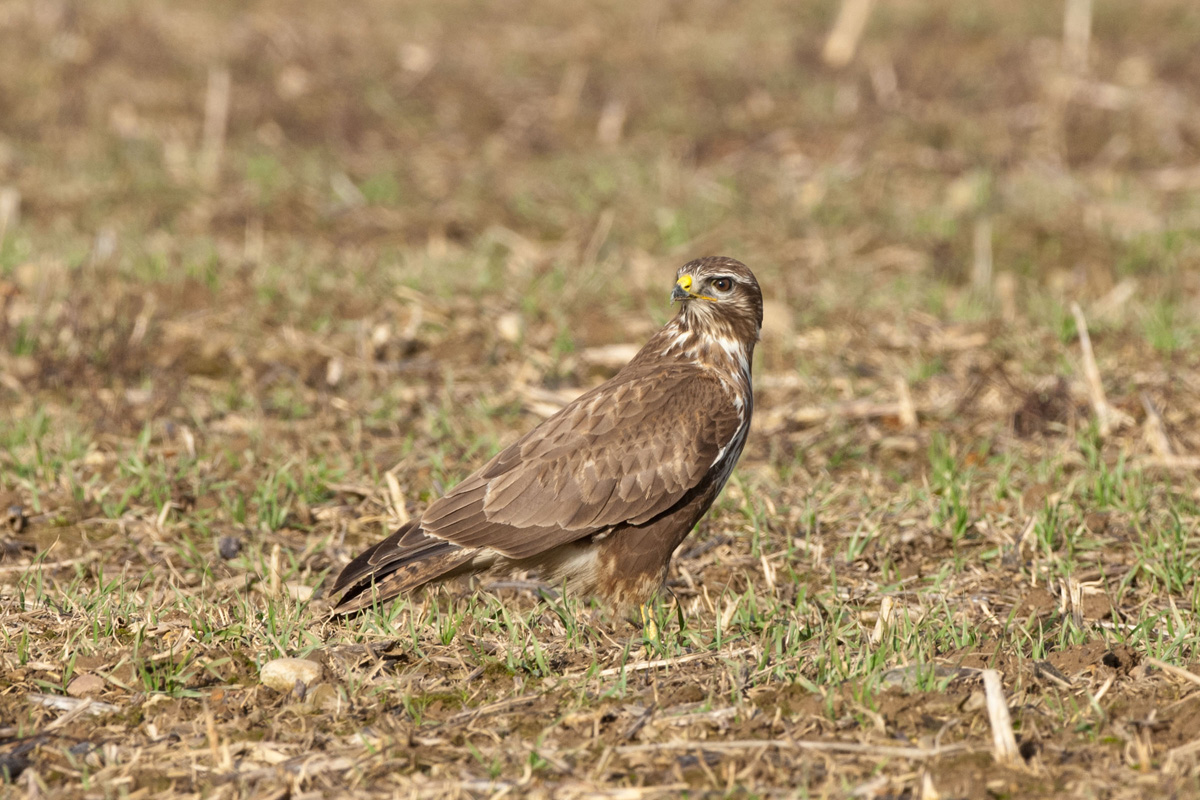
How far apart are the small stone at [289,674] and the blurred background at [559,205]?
2.70 metres

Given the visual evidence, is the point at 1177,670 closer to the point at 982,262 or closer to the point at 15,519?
the point at 15,519

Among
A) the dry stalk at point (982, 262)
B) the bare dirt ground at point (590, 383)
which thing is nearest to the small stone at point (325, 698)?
the bare dirt ground at point (590, 383)

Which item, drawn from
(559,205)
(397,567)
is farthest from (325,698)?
(559,205)

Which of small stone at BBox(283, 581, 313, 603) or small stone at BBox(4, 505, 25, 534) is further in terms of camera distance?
small stone at BBox(4, 505, 25, 534)

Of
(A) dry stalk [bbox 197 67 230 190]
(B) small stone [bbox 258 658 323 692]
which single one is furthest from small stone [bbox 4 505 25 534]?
(A) dry stalk [bbox 197 67 230 190]

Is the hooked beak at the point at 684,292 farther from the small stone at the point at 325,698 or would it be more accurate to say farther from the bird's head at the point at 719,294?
the small stone at the point at 325,698

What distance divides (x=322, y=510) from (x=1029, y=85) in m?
10.9

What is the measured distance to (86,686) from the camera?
4598mm

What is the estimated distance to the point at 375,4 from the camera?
18562mm

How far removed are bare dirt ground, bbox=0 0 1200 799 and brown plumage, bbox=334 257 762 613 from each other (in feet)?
0.66

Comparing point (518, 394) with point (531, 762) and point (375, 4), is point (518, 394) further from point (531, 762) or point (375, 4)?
point (375, 4)

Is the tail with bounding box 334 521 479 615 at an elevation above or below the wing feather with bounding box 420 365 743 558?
below

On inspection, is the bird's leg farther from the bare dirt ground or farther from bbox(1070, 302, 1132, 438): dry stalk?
bbox(1070, 302, 1132, 438): dry stalk

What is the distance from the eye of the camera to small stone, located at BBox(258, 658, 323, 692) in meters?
4.62
